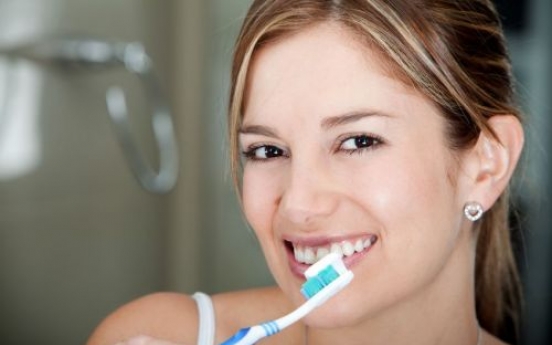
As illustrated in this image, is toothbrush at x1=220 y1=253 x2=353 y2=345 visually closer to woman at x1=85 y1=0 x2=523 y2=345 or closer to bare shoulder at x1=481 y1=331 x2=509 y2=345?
woman at x1=85 y1=0 x2=523 y2=345

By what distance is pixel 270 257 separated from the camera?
1.11 meters

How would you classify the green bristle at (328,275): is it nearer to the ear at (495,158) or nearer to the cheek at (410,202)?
the cheek at (410,202)

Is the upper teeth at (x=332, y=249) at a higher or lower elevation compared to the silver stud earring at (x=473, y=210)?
lower

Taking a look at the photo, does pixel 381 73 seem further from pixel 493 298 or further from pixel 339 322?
pixel 493 298

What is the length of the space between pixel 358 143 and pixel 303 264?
164 mm

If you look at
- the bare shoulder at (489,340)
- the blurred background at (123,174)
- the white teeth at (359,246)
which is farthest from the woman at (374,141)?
the blurred background at (123,174)

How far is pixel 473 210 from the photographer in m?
1.11

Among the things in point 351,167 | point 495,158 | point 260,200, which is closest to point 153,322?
point 260,200

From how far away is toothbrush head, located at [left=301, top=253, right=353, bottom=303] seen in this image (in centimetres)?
96

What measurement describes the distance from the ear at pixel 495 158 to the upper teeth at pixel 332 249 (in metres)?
0.18

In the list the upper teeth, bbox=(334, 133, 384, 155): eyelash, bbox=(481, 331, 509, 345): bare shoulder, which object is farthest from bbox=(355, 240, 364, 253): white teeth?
bbox=(481, 331, 509, 345): bare shoulder

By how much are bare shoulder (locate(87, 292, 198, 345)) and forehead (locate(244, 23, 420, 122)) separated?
0.33 metres

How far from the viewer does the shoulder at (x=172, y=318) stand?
1.20 m

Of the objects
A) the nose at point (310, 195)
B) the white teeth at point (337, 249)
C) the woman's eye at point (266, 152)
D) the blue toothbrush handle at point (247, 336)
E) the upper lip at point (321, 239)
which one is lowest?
the blue toothbrush handle at point (247, 336)
